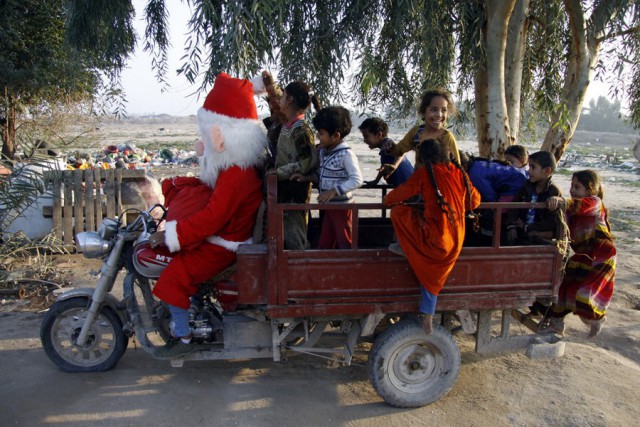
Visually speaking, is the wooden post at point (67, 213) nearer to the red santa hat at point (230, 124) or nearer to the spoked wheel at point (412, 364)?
the red santa hat at point (230, 124)

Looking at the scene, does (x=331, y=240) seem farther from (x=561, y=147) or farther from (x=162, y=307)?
(x=561, y=147)

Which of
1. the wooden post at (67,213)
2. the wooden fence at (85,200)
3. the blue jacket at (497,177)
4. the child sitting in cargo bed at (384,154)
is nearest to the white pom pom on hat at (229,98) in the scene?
the child sitting in cargo bed at (384,154)

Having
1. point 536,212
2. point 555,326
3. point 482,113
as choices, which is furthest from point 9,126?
point 555,326

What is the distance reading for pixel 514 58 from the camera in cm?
604

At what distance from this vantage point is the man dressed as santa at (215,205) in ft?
11.3

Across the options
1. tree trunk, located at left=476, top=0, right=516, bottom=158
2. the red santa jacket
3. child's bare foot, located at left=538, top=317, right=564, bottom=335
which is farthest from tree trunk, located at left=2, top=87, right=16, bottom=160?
child's bare foot, located at left=538, top=317, right=564, bottom=335

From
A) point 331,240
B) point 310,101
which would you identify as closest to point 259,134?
point 310,101

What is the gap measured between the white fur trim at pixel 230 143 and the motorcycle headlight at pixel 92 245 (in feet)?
3.05

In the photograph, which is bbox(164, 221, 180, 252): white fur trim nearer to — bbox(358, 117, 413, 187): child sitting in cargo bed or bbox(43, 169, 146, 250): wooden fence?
bbox(358, 117, 413, 187): child sitting in cargo bed

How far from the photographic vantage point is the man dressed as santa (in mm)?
3438

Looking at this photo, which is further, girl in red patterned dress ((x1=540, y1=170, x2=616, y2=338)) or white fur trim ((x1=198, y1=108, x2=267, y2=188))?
girl in red patterned dress ((x1=540, y1=170, x2=616, y2=338))

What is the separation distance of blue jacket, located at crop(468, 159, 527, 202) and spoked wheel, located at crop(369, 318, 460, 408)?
125 centimetres

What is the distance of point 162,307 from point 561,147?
521 cm

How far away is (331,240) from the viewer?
4.11 metres
